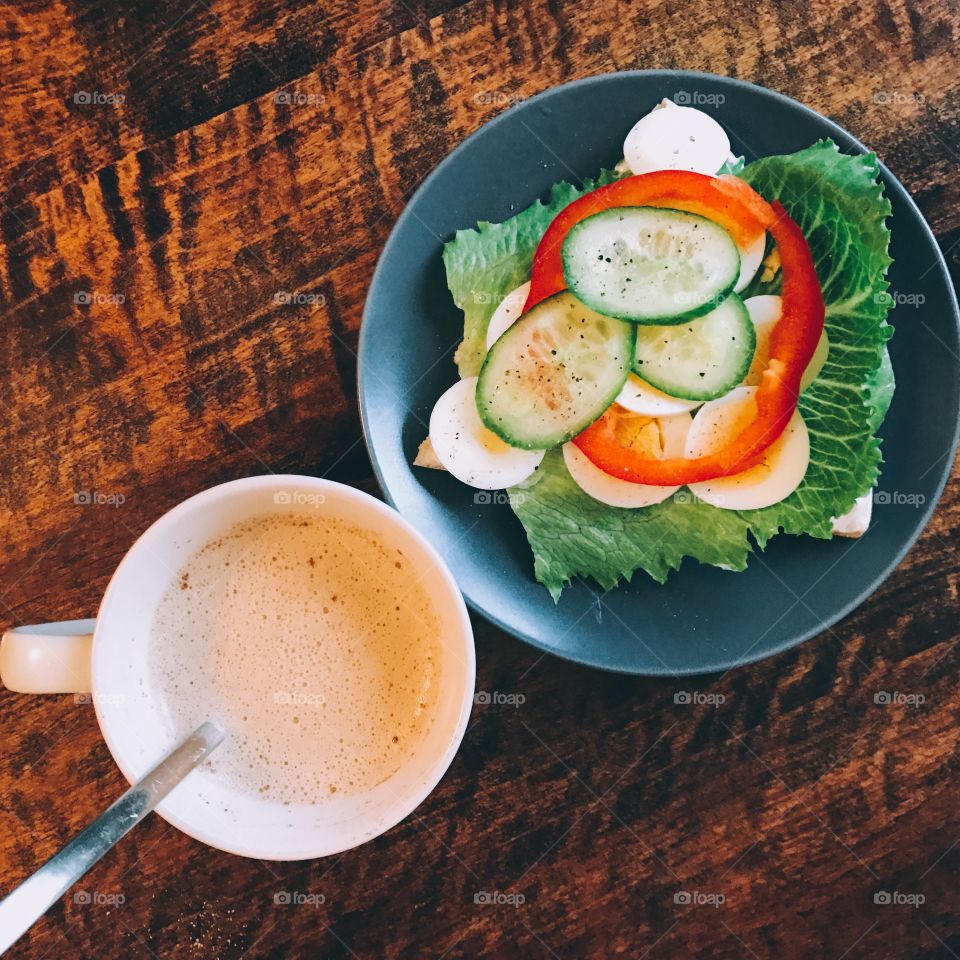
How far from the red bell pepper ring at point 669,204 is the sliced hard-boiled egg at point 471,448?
20 cm

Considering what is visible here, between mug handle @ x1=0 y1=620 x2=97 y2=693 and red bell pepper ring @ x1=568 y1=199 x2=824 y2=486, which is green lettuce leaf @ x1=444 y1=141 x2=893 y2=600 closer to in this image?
red bell pepper ring @ x1=568 y1=199 x2=824 y2=486

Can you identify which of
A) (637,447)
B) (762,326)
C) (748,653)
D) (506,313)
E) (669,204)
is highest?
(669,204)

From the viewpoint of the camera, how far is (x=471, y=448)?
163cm

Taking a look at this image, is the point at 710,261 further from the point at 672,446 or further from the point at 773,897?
the point at 773,897

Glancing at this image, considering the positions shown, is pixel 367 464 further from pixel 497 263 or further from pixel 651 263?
pixel 651 263

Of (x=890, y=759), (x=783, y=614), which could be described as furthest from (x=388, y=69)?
(x=890, y=759)

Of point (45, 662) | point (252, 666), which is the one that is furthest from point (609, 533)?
point (45, 662)

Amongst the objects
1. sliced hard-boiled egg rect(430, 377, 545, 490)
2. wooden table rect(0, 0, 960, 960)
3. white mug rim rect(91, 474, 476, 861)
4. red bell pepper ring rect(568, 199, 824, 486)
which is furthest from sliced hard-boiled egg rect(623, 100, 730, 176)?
white mug rim rect(91, 474, 476, 861)

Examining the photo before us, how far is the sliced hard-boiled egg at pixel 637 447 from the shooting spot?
1.65 meters

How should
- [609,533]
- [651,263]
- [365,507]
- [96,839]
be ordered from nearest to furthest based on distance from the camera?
[96,839] < [365,507] < [651,263] < [609,533]

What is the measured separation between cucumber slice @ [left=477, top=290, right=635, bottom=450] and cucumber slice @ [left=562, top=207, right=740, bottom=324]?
41 millimetres

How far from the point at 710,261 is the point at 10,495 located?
→ 1.36 m

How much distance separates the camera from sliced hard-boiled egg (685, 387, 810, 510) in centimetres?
163

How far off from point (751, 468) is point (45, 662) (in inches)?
46.0
